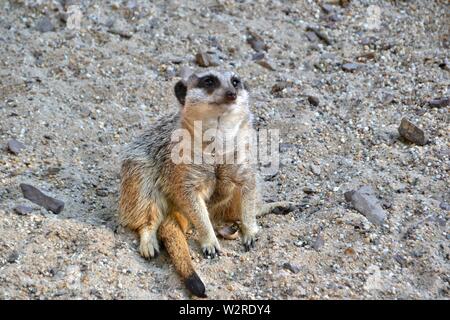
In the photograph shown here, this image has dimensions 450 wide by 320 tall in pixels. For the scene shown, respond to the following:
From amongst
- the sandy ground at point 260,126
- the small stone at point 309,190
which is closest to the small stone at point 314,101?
the sandy ground at point 260,126

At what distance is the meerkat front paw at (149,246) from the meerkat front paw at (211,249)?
0.20 meters

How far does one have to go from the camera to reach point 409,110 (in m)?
3.61

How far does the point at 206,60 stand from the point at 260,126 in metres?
0.68

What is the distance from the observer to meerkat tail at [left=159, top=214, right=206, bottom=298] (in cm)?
244

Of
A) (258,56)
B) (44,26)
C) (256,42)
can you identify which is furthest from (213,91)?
(44,26)

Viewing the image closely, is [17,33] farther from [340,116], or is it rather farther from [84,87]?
[340,116]

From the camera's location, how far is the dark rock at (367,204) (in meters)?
2.76

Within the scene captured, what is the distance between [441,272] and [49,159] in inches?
76.3

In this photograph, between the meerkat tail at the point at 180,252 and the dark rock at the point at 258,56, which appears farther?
the dark rock at the point at 258,56

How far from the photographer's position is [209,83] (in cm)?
266

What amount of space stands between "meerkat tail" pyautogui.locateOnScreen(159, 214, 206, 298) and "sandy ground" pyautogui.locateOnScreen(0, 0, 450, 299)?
56 mm

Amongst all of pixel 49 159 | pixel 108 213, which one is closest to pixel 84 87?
pixel 49 159

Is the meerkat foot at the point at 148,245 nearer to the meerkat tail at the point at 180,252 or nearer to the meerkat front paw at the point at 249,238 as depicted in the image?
the meerkat tail at the point at 180,252

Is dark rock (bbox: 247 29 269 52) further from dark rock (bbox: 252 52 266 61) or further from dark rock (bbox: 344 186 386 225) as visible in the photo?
dark rock (bbox: 344 186 386 225)
